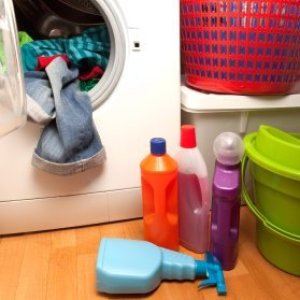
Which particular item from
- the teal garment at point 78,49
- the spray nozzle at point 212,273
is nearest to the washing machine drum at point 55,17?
the teal garment at point 78,49

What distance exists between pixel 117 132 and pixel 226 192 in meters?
0.33

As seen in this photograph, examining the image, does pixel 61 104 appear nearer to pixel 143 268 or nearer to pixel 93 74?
pixel 93 74

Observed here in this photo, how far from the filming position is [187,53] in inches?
33.7

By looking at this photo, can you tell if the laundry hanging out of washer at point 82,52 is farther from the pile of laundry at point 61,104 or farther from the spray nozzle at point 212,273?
the spray nozzle at point 212,273

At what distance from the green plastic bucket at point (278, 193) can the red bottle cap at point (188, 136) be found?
126 mm

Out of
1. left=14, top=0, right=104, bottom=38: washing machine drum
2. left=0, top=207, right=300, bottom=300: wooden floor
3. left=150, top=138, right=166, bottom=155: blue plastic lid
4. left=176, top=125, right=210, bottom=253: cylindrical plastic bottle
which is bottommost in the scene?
left=0, top=207, right=300, bottom=300: wooden floor

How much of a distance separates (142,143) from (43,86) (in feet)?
0.96

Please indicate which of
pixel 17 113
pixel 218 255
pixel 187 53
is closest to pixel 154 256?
pixel 218 255

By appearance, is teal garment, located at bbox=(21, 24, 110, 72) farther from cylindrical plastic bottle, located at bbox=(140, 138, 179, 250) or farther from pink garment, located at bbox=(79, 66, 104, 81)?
cylindrical plastic bottle, located at bbox=(140, 138, 179, 250)

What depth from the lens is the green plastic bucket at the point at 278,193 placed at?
0.63 meters

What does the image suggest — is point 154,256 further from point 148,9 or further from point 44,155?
point 148,9

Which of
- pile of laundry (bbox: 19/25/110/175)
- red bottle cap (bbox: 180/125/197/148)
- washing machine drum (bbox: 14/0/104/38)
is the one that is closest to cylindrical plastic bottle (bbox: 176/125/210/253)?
red bottle cap (bbox: 180/125/197/148)

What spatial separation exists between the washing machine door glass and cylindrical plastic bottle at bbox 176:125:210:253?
36 cm

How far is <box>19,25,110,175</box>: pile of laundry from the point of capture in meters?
0.74
